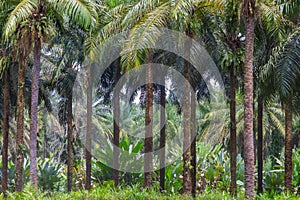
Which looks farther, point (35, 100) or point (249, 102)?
point (35, 100)

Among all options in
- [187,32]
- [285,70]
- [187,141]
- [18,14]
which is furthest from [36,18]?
[285,70]

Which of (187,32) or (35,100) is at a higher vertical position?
(187,32)

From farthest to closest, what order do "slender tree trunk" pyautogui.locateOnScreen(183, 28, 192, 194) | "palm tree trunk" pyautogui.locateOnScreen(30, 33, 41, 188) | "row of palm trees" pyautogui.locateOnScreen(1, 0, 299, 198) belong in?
"slender tree trunk" pyautogui.locateOnScreen(183, 28, 192, 194) < "palm tree trunk" pyautogui.locateOnScreen(30, 33, 41, 188) < "row of palm trees" pyautogui.locateOnScreen(1, 0, 299, 198)

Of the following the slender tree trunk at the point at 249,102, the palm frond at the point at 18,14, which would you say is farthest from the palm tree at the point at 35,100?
the slender tree trunk at the point at 249,102

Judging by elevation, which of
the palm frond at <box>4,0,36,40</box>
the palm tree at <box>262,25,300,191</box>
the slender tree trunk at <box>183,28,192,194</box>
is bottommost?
the slender tree trunk at <box>183,28,192,194</box>

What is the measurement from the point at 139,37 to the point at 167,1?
5.89 feet

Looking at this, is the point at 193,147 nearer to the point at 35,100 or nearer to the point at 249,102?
the point at 249,102

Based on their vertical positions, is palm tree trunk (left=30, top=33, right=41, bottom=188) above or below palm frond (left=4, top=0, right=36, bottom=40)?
below

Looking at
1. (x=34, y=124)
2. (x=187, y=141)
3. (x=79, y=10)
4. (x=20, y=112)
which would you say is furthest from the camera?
(x=20, y=112)

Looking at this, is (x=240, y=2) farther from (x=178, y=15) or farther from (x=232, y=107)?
(x=232, y=107)

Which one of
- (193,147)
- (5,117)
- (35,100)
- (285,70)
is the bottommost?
(193,147)

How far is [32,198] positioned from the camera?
1091 cm

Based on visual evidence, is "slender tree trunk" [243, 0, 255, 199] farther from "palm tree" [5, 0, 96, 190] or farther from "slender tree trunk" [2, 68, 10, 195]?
"slender tree trunk" [2, 68, 10, 195]

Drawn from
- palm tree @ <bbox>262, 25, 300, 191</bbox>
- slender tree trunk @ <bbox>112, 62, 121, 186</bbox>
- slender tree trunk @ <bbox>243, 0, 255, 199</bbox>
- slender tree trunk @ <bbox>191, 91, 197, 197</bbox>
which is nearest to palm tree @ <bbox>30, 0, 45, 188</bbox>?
slender tree trunk @ <bbox>243, 0, 255, 199</bbox>
